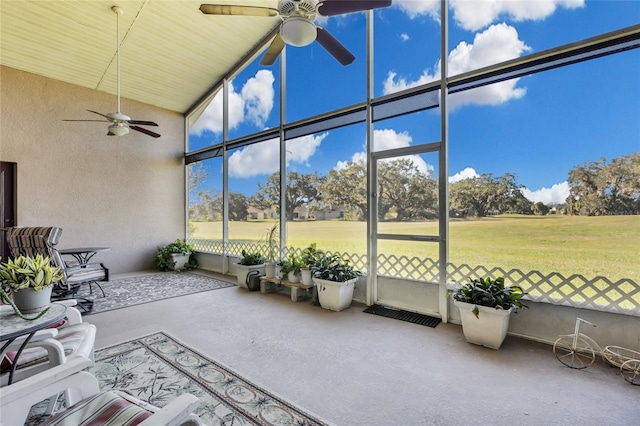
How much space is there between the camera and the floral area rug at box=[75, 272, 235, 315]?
4445 millimetres

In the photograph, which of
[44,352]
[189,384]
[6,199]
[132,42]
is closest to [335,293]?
[189,384]

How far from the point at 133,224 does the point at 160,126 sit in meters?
2.50

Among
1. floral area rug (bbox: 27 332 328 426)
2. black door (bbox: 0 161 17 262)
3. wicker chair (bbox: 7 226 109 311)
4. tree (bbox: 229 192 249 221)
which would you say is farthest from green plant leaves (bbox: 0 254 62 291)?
black door (bbox: 0 161 17 262)

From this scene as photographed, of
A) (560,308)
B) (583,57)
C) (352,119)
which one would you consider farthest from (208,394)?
(583,57)

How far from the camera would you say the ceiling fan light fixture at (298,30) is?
7.40 ft

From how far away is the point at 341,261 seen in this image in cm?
438

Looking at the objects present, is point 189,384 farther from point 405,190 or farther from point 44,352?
point 405,190

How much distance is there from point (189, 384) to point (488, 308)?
2709mm

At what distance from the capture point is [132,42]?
5.31m

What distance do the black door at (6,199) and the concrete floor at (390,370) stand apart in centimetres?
324

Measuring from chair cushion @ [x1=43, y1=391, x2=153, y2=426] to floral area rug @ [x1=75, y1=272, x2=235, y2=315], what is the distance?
3.26 metres

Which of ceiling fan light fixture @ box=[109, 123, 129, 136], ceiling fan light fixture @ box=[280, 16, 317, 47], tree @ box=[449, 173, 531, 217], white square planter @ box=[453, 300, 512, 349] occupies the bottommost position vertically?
white square planter @ box=[453, 300, 512, 349]

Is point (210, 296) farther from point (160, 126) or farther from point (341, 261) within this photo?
point (160, 126)

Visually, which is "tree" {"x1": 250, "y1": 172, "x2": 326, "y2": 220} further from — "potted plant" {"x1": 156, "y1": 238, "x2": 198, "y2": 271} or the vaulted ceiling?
the vaulted ceiling
